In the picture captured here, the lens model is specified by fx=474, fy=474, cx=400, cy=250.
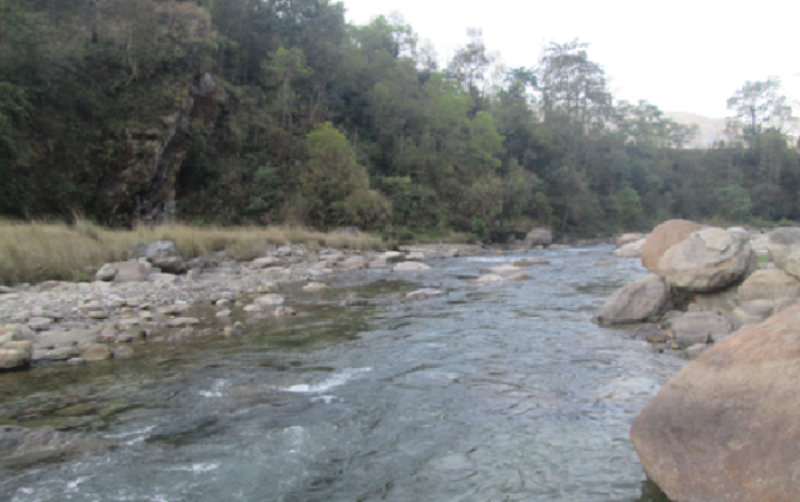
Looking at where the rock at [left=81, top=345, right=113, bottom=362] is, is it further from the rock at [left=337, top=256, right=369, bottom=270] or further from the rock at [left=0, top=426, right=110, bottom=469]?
the rock at [left=337, top=256, right=369, bottom=270]

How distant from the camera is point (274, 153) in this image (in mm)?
33156

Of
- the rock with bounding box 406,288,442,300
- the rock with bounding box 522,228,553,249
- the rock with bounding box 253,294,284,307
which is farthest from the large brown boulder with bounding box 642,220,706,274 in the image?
the rock with bounding box 522,228,553,249

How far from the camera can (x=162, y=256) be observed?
1166 cm

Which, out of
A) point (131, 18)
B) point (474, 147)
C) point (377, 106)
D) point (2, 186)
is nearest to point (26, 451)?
point (2, 186)

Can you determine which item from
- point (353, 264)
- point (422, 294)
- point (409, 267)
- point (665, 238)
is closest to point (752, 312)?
point (665, 238)

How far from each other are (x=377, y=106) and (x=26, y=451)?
41036 mm

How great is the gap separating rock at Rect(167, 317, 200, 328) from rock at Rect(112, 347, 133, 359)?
1408 mm

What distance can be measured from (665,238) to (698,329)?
2542mm

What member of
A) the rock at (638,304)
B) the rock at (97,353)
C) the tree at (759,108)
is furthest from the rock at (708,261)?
the tree at (759,108)

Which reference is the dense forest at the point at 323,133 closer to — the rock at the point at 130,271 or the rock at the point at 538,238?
the rock at the point at 538,238

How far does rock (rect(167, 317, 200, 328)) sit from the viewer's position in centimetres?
703

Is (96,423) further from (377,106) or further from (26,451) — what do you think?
(377,106)

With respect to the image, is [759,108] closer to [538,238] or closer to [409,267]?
[538,238]

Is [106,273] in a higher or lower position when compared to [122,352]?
higher
